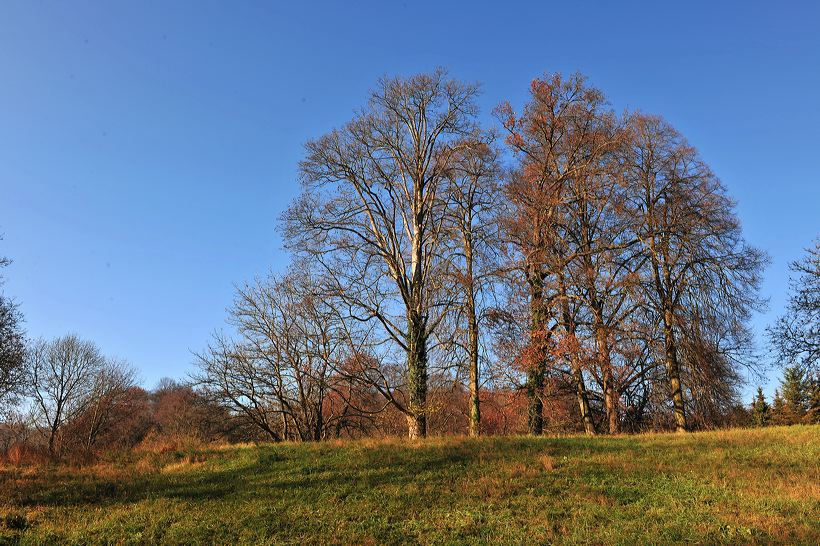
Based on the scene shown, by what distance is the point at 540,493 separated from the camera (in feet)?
35.7

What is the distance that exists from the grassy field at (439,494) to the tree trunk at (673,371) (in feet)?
24.3

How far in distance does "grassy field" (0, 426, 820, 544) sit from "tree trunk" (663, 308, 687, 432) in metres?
7.42

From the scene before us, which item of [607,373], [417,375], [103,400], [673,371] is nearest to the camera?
[607,373]

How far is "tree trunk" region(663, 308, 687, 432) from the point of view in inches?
909

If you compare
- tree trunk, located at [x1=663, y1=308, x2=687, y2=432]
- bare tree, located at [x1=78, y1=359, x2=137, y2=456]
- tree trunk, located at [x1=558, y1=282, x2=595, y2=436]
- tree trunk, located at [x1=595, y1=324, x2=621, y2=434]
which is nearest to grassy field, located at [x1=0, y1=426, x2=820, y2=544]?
tree trunk, located at [x1=595, y1=324, x2=621, y2=434]

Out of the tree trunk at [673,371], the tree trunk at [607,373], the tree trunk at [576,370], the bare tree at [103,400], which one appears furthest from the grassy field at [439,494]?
the bare tree at [103,400]

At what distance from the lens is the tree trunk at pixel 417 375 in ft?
67.2

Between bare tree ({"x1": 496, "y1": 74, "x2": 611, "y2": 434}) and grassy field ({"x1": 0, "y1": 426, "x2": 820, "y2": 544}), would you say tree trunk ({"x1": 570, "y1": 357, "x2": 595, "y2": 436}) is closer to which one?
bare tree ({"x1": 496, "y1": 74, "x2": 611, "y2": 434})

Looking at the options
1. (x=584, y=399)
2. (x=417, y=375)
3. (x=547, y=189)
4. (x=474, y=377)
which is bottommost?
(x=584, y=399)

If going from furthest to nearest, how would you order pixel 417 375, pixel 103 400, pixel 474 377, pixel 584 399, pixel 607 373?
pixel 103 400, pixel 584 399, pixel 417 375, pixel 474 377, pixel 607 373

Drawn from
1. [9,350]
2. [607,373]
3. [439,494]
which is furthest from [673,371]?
[9,350]

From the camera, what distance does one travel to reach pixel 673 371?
2361 centimetres

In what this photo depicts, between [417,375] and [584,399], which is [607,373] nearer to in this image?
[584,399]

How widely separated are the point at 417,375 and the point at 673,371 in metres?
11.4
